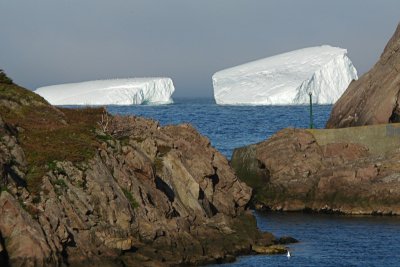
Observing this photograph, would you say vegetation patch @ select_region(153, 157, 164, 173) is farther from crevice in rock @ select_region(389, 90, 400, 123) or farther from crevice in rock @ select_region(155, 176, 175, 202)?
crevice in rock @ select_region(389, 90, 400, 123)

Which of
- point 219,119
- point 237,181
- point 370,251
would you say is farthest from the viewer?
point 219,119

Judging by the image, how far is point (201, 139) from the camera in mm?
55219

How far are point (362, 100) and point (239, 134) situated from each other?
132ft

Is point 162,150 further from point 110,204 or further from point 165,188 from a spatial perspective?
point 110,204

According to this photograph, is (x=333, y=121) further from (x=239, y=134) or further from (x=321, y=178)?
(x=239, y=134)

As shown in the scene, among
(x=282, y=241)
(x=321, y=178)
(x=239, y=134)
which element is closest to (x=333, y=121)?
(x=321, y=178)

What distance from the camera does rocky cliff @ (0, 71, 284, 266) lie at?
120 feet

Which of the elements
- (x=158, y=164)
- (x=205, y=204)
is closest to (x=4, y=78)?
(x=158, y=164)

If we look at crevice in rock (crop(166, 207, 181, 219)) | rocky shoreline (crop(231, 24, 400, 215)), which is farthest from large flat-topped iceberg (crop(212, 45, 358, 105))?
crevice in rock (crop(166, 207, 181, 219))

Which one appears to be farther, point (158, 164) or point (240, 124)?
point (240, 124)

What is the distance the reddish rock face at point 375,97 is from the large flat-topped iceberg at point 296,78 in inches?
2928

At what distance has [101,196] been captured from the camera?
39844 mm

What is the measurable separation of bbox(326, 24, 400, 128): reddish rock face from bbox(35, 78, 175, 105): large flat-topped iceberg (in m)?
97.3

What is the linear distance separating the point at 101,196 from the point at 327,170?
84.5 feet
